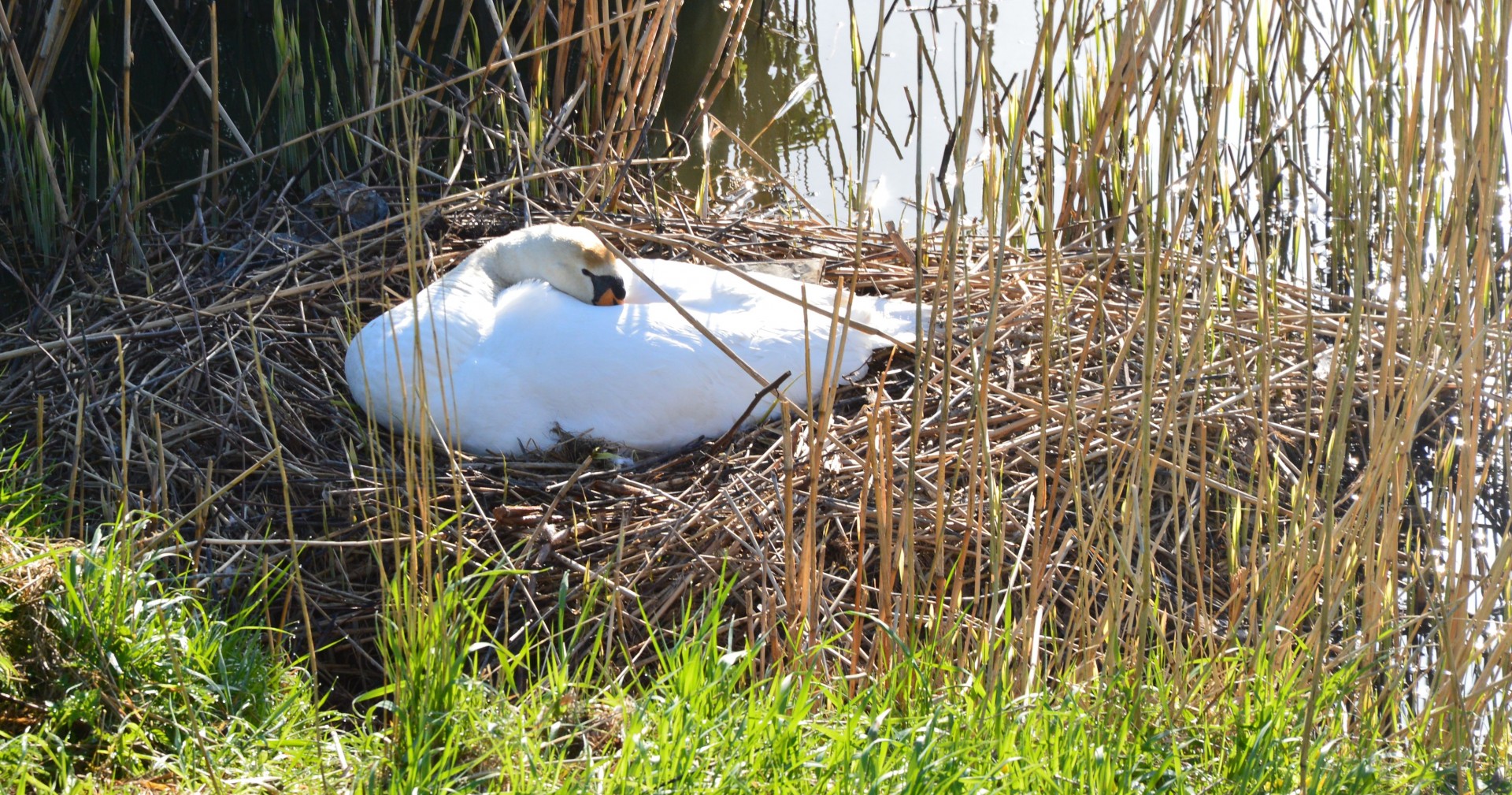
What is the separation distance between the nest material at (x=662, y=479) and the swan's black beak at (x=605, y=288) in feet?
0.79

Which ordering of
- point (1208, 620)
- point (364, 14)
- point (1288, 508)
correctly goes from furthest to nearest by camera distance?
point (364, 14), point (1288, 508), point (1208, 620)

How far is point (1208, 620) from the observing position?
8.21 ft

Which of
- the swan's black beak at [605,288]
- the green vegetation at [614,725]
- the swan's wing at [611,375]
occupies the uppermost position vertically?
the swan's black beak at [605,288]

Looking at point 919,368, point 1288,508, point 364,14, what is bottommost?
point 1288,508

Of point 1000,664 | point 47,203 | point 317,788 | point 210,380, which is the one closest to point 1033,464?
point 1000,664

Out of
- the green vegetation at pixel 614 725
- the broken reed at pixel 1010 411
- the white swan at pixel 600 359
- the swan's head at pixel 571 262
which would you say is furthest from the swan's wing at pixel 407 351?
the green vegetation at pixel 614 725

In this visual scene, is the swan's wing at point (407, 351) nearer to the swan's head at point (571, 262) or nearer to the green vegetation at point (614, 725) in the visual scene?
the swan's head at point (571, 262)

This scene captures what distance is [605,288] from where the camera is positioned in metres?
3.57

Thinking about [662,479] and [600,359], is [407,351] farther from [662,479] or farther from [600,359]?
[662,479]

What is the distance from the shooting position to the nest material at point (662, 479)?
2564 millimetres

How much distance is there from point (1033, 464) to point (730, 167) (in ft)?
11.5

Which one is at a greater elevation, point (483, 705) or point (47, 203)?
point (47, 203)

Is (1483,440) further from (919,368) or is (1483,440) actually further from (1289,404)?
(919,368)

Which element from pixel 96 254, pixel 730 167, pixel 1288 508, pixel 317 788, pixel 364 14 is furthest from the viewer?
pixel 364 14
